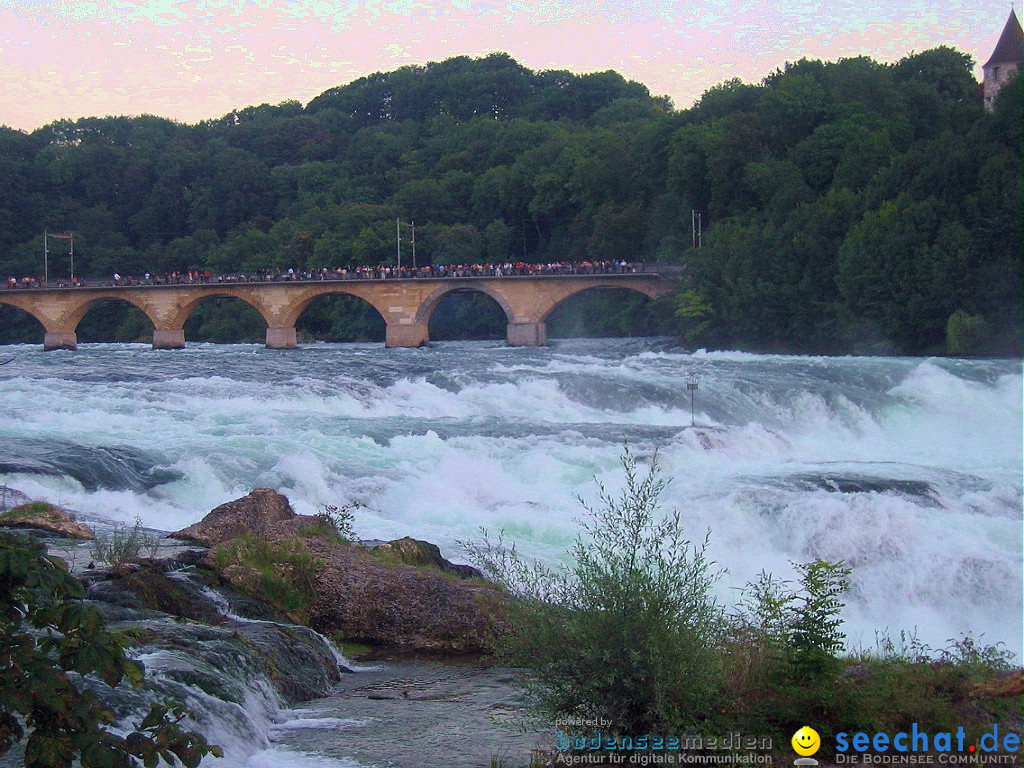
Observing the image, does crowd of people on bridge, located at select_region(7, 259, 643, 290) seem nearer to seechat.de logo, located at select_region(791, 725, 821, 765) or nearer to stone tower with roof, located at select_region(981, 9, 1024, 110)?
stone tower with roof, located at select_region(981, 9, 1024, 110)

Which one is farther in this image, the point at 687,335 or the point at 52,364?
the point at 687,335

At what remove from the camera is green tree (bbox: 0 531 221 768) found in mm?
4754

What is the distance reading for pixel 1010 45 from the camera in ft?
212

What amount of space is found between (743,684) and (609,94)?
119506mm

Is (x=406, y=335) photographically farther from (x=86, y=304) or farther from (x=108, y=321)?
(x=108, y=321)

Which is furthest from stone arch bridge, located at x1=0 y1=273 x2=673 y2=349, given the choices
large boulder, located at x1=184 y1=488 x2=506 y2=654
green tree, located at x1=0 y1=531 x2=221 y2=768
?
green tree, located at x1=0 y1=531 x2=221 y2=768

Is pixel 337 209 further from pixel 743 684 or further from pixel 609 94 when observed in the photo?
pixel 743 684

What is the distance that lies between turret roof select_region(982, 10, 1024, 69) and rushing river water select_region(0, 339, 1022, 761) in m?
33.5

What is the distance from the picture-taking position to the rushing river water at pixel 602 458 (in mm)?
14797

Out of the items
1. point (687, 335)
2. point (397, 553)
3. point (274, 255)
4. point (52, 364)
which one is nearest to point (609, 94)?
point (274, 255)

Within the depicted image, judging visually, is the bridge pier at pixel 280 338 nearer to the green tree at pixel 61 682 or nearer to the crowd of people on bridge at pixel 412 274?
the crowd of people on bridge at pixel 412 274

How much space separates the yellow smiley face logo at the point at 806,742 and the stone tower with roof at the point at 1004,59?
64.8m

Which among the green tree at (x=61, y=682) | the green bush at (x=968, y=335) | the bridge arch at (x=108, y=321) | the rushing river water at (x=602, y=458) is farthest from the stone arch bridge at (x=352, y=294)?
the green tree at (x=61, y=682)

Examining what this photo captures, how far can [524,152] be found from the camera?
9144cm
